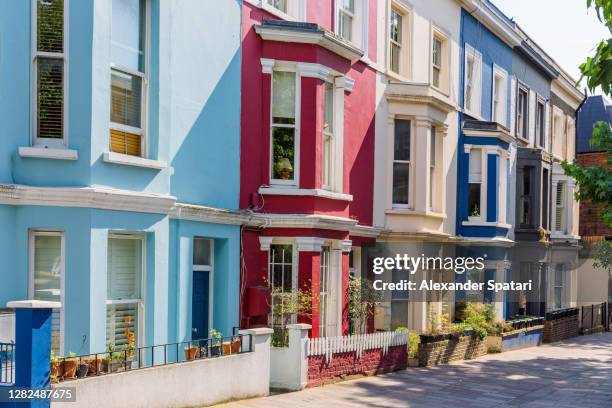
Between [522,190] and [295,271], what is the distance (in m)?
14.7

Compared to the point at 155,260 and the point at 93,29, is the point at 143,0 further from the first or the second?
the point at 155,260

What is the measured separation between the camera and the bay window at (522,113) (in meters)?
29.1

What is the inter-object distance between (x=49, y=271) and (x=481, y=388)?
949 cm

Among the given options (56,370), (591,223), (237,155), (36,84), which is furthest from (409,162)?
(591,223)

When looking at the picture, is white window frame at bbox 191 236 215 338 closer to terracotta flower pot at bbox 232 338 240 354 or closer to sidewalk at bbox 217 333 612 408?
terracotta flower pot at bbox 232 338 240 354

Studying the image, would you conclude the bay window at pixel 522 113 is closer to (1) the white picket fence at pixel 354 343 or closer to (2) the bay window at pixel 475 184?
(2) the bay window at pixel 475 184

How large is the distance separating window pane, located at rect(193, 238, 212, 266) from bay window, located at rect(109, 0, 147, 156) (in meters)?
2.75

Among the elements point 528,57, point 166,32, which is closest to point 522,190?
point 528,57

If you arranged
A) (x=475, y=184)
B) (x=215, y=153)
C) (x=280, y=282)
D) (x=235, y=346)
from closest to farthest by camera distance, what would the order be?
(x=235, y=346) → (x=215, y=153) → (x=280, y=282) → (x=475, y=184)

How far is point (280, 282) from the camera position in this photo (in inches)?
638

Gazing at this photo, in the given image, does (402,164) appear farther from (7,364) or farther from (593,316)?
(593,316)

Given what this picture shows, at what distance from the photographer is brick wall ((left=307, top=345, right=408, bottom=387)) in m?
15.1

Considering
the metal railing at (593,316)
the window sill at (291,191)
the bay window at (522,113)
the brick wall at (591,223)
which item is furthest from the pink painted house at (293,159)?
the brick wall at (591,223)

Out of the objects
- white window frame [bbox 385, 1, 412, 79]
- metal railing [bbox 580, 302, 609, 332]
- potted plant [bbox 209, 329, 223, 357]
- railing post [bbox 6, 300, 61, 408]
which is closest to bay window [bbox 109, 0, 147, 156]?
potted plant [bbox 209, 329, 223, 357]
